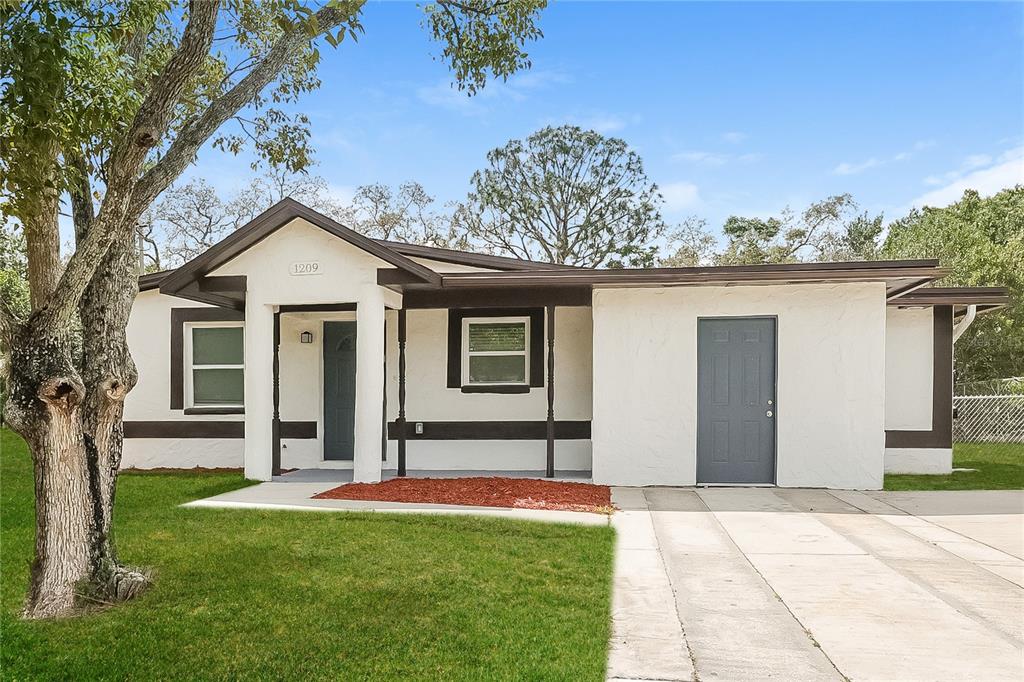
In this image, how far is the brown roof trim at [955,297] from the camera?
1017 cm

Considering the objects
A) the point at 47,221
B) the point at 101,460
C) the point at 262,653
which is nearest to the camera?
the point at 262,653

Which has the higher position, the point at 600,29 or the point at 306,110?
the point at 600,29

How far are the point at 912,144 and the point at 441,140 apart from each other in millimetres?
17890

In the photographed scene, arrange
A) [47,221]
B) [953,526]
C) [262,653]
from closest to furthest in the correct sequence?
[262,653], [47,221], [953,526]

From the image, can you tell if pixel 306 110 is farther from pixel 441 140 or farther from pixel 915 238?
pixel 915 238

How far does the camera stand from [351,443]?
11.3 meters

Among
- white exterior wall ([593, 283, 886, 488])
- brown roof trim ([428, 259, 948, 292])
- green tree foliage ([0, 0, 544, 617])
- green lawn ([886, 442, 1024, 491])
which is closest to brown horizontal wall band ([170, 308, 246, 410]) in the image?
brown roof trim ([428, 259, 948, 292])

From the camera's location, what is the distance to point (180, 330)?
11656mm

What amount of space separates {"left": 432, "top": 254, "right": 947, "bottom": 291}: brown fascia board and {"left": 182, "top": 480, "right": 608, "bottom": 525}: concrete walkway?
3173mm

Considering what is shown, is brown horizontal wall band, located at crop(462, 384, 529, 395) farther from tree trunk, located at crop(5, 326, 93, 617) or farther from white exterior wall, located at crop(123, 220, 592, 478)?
tree trunk, located at crop(5, 326, 93, 617)

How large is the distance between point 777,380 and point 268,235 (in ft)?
23.3

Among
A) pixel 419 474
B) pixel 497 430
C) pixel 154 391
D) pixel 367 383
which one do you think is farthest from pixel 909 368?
pixel 154 391

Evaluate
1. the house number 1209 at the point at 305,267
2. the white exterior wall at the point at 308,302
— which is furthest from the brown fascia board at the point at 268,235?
the house number 1209 at the point at 305,267

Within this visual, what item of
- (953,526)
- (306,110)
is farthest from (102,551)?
A: (953,526)
